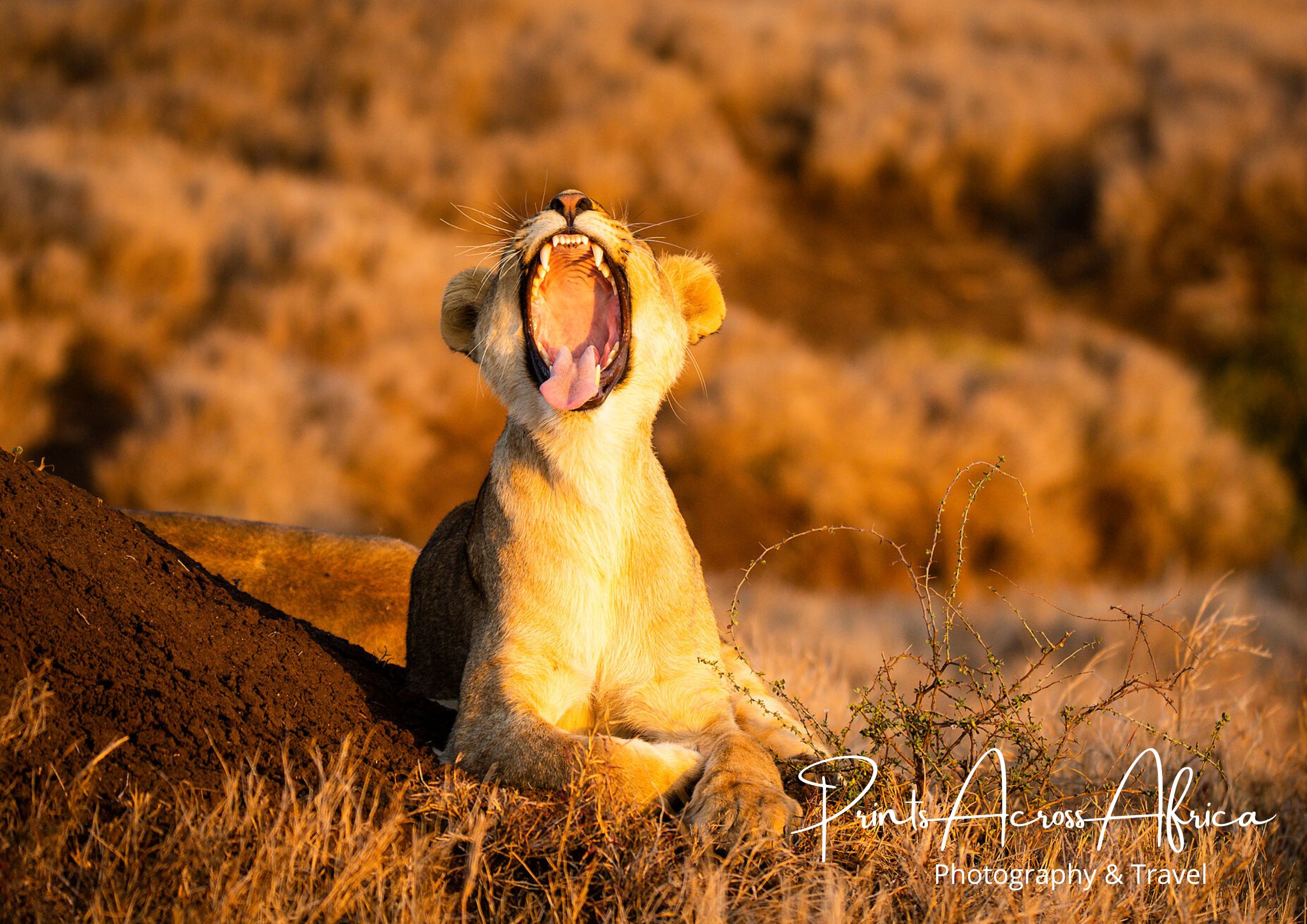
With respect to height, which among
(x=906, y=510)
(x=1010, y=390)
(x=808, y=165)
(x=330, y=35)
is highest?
(x=330, y=35)

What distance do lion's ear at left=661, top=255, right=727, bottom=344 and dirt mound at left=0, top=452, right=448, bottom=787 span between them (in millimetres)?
1768

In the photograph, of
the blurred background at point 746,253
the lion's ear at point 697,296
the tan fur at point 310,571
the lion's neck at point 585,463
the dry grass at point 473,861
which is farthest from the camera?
the blurred background at point 746,253

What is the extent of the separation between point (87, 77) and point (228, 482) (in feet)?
46.1

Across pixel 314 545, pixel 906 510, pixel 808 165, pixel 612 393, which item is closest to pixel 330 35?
pixel 808 165

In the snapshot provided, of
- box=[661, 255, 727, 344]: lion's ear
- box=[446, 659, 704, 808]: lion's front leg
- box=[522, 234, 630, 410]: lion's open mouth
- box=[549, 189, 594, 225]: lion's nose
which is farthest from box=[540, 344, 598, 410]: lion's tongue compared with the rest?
box=[446, 659, 704, 808]: lion's front leg

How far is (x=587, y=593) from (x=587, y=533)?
0.21m

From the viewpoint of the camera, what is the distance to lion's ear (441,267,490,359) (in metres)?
4.50

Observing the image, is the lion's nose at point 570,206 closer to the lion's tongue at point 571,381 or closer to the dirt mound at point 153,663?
the lion's tongue at point 571,381

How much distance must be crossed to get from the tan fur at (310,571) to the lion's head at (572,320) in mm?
1650

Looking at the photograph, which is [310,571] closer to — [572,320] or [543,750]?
[572,320]

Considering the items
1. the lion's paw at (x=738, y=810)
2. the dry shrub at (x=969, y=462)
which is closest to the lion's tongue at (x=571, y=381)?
the lion's paw at (x=738, y=810)

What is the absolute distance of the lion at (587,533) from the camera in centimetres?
401

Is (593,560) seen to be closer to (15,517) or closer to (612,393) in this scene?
(612,393)

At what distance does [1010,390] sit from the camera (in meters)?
16.3
